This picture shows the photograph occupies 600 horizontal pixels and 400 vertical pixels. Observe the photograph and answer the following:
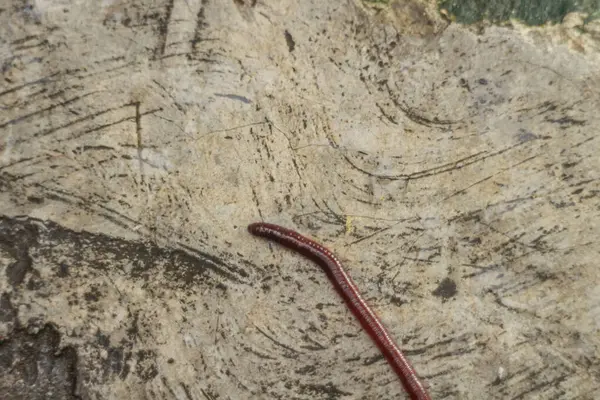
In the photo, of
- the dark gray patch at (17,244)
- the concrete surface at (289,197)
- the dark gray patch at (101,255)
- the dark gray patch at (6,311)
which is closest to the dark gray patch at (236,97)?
the concrete surface at (289,197)

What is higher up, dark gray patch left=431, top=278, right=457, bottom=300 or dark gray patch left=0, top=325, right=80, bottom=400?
dark gray patch left=0, top=325, right=80, bottom=400

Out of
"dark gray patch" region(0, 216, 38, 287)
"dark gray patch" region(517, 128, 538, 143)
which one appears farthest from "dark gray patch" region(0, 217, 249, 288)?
"dark gray patch" region(517, 128, 538, 143)

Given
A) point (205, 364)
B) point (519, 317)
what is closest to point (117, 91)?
point (205, 364)

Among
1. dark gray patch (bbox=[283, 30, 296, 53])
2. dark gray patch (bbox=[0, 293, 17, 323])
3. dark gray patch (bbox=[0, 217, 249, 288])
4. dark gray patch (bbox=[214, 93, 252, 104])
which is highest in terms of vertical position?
dark gray patch (bbox=[283, 30, 296, 53])

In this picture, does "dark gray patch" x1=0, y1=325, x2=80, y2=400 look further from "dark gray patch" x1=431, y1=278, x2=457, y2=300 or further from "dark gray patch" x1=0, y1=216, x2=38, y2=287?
"dark gray patch" x1=431, y1=278, x2=457, y2=300

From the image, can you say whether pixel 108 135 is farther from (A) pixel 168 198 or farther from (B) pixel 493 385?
(B) pixel 493 385

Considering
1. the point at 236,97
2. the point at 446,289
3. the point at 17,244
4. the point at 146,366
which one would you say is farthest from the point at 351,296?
the point at 17,244
